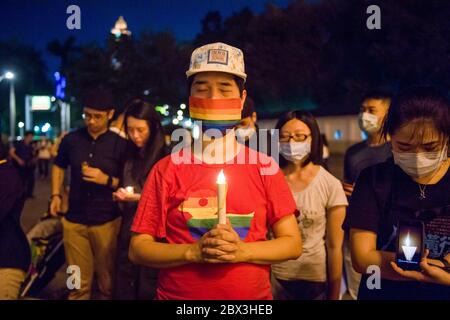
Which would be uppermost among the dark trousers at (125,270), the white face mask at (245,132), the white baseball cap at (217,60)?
the white baseball cap at (217,60)

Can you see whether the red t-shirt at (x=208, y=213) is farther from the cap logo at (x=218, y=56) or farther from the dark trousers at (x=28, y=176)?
the dark trousers at (x=28, y=176)

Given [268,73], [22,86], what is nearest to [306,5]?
[268,73]

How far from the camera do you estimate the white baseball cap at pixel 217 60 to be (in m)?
2.39

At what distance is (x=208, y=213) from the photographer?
233 cm

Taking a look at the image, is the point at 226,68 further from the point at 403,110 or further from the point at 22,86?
the point at 22,86

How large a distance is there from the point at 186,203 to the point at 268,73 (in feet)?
143

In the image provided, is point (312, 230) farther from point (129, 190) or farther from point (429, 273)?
A: point (429, 273)

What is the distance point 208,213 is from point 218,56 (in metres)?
0.66

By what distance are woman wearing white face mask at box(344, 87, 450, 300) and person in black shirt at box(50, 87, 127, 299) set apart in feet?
10.6

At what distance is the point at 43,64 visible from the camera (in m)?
72.9

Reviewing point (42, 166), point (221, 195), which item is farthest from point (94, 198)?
point (42, 166)

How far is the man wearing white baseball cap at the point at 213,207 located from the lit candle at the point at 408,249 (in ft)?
1.44

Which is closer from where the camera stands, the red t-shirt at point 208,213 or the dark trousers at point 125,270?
the red t-shirt at point 208,213

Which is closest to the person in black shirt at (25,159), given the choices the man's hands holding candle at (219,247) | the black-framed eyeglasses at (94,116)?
the black-framed eyeglasses at (94,116)
